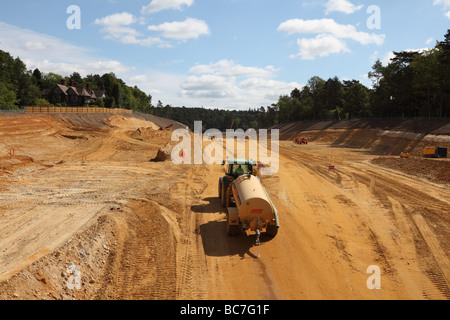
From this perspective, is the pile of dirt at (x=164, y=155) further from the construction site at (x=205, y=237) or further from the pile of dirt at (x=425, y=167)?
the pile of dirt at (x=425, y=167)

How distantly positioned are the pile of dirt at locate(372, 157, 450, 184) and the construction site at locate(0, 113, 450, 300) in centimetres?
20

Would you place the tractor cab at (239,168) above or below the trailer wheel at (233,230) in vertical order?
above

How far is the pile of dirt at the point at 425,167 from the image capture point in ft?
88.2

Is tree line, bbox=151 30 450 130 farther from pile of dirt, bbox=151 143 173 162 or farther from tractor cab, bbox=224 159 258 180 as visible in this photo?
tractor cab, bbox=224 159 258 180

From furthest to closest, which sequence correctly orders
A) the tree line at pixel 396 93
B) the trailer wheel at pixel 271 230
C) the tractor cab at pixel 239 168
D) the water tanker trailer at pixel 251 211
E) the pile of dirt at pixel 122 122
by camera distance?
the pile of dirt at pixel 122 122 → the tree line at pixel 396 93 → the tractor cab at pixel 239 168 → the trailer wheel at pixel 271 230 → the water tanker trailer at pixel 251 211

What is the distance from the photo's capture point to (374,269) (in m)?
11.3

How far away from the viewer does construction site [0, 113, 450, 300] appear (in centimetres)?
981

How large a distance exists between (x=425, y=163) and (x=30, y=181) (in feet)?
108

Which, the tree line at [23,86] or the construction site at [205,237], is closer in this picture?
the construction site at [205,237]

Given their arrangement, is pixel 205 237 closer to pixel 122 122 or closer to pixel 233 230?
pixel 233 230

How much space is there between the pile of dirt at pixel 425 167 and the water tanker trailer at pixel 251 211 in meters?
20.0

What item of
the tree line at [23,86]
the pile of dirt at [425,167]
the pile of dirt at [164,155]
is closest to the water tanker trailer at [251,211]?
the pile of dirt at [425,167]

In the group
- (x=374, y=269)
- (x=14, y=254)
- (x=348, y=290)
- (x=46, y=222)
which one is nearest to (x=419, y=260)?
(x=374, y=269)
